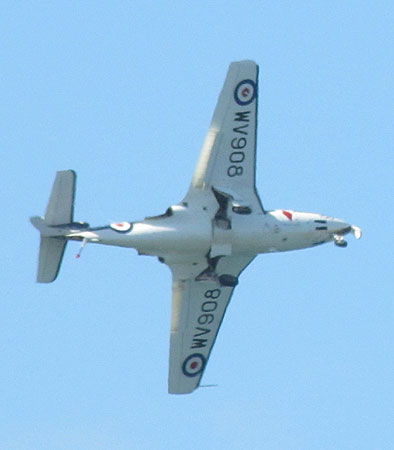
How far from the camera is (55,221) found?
2382 inches

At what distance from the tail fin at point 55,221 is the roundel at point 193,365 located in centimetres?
794

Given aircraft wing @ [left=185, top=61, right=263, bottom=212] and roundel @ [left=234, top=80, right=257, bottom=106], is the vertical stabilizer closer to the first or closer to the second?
aircraft wing @ [left=185, top=61, right=263, bottom=212]

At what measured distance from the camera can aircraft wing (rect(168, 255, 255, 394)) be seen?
65.4 metres

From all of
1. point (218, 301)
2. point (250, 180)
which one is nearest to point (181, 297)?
point (218, 301)

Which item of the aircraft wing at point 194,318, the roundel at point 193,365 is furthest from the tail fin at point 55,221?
the roundel at point 193,365

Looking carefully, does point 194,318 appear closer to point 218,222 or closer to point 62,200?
point 218,222

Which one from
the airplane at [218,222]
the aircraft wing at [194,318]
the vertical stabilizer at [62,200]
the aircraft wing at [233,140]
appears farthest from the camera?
the aircraft wing at [194,318]

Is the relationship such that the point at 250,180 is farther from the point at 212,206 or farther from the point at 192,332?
the point at 192,332

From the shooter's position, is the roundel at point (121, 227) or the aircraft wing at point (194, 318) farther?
the aircraft wing at point (194, 318)

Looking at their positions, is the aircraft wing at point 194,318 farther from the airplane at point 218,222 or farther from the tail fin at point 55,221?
the tail fin at point 55,221

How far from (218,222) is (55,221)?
5787 millimetres

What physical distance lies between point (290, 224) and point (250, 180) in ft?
7.26

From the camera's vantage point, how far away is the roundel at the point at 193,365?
67.4 meters

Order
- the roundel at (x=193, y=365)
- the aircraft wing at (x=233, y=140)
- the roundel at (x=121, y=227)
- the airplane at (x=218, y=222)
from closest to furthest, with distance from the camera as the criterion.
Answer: the airplane at (x=218, y=222) → the roundel at (x=121, y=227) → the aircraft wing at (x=233, y=140) → the roundel at (x=193, y=365)
